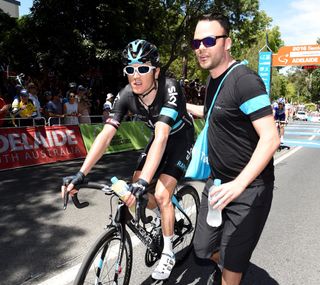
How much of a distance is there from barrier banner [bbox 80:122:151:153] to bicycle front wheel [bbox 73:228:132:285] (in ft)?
27.0

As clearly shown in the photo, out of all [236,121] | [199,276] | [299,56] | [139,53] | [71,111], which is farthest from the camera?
[299,56]

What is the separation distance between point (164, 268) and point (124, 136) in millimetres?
9500

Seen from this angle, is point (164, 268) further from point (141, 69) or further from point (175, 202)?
point (141, 69)

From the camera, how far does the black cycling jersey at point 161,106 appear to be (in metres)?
2.99

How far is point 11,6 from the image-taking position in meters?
38.1

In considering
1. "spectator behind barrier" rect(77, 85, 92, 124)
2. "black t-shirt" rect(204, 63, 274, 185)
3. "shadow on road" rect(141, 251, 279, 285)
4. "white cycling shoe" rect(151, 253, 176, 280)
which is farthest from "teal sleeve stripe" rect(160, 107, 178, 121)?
"spectator behind barrier" rect(77, 85, 92, 124)

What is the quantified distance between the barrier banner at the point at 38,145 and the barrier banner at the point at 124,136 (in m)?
0.32

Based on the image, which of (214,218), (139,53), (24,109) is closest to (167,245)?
(214,218)

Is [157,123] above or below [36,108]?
above

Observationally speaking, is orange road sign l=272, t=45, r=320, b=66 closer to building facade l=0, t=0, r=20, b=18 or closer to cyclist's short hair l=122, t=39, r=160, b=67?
building facade l=0, t=0, r=20, b=18

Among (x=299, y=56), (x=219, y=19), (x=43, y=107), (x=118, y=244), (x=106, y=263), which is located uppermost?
(x=299, y=56)

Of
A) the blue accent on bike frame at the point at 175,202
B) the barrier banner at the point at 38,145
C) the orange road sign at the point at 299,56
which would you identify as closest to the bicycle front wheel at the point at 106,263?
the blue accent on bike frame at the point at 175,202

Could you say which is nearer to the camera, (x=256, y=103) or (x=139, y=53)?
(x=256, y=103)

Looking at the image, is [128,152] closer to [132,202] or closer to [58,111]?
[58,111]
